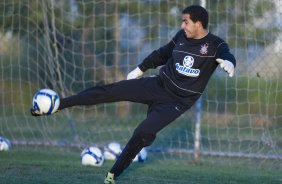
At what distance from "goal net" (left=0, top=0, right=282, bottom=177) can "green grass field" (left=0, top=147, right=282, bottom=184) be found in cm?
37

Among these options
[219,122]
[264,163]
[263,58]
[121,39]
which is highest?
[121,39]

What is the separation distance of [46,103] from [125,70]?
475 centimetres

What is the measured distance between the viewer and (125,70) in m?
10.8

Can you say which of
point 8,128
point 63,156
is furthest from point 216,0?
point 8,128

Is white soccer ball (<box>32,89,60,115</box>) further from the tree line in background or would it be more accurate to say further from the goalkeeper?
the tree line in background

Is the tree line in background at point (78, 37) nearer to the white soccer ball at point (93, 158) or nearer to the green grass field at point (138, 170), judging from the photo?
the green grass field at point (138, 170)

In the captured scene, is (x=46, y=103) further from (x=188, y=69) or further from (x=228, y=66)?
(x=228, y=66)

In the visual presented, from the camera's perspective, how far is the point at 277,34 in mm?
8852

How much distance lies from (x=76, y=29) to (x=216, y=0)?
99.6 inches

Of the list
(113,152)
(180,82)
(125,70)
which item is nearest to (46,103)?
(180,82)

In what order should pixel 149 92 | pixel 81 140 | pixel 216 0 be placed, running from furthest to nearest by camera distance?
1. pixel 81 140
2. pixel 216 0
3. pixel 149 92

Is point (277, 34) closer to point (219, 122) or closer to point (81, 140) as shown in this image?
point (219, 122)

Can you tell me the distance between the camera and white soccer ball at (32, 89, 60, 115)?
20.0ft

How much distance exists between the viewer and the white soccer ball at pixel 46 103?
20.0 ft
